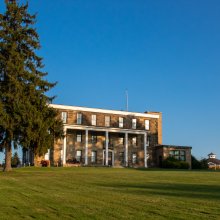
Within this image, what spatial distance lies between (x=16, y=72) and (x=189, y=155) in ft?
106

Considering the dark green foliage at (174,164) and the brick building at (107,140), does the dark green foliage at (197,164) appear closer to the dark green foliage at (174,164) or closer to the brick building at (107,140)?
the brick building at (107,140)

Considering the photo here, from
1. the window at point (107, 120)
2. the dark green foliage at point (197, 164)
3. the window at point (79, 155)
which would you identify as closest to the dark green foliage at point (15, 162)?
the window at point (79, 155)

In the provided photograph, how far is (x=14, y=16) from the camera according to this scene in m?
31.9

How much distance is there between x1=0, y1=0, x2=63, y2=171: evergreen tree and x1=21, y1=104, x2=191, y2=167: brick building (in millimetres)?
14662

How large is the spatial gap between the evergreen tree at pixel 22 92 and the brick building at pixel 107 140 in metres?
14.7

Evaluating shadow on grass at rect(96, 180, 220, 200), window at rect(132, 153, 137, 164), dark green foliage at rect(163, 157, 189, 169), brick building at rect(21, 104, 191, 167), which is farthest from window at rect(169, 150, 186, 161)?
shadow on grass at rect(96, 180, 220, 200)

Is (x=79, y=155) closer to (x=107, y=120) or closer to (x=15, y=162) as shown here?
(x=107, y=120)

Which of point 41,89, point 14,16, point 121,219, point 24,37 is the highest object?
point 14,16

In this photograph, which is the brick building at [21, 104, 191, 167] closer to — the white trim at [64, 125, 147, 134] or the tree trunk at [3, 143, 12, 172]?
the white trim at [64, 125, 147, 134]

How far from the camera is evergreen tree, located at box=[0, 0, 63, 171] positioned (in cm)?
2872

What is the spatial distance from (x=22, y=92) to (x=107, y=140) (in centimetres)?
2096

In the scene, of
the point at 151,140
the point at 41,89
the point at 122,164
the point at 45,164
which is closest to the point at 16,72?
the point at 41,89

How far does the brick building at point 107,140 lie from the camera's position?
4814cm

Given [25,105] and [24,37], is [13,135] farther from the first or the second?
[24,37]
